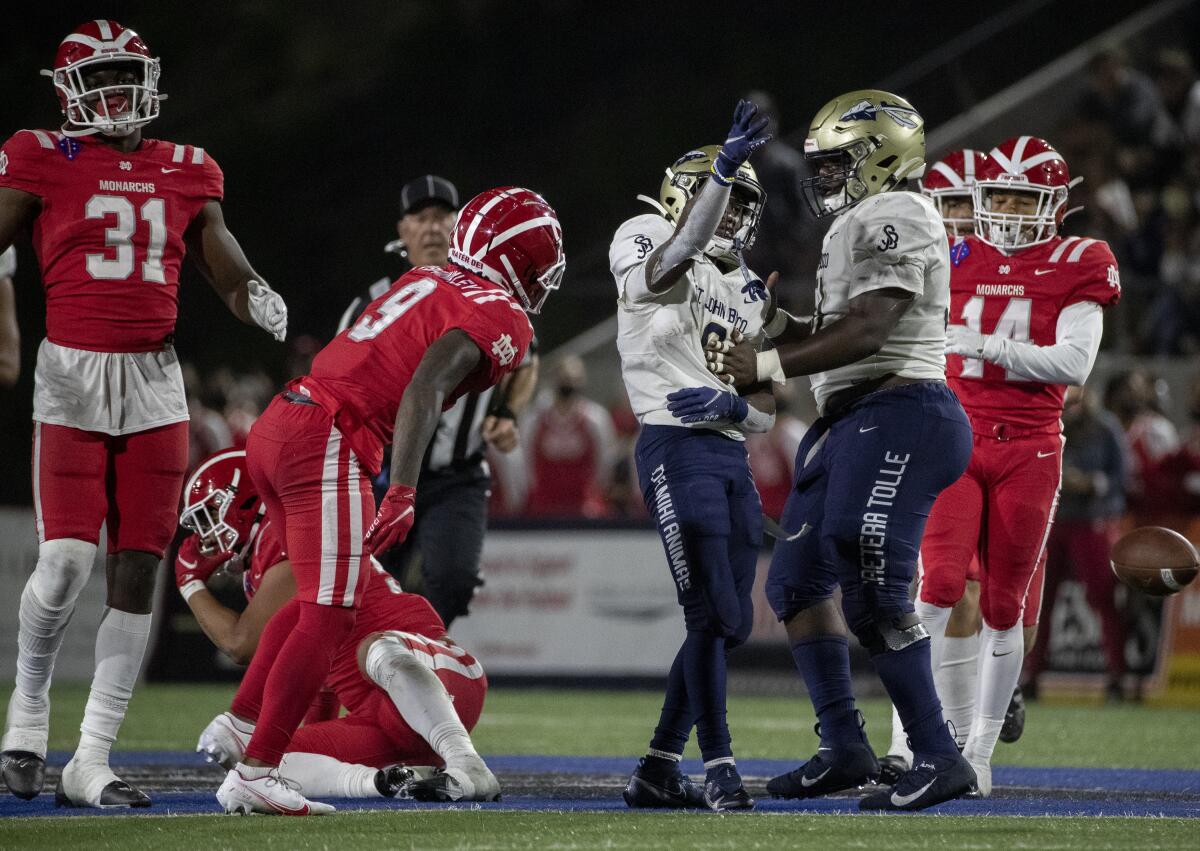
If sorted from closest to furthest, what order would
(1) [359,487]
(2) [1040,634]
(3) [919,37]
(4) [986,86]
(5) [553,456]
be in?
(1) [359,487]
(2) [1040,634]
(5) [553,456]
(4) [986,86]
(3) [919,37]

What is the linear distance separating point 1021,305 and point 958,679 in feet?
4.63

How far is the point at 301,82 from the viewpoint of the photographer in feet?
70.0

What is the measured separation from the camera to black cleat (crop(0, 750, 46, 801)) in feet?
17.5

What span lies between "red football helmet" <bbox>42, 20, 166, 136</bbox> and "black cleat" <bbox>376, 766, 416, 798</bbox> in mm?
2239

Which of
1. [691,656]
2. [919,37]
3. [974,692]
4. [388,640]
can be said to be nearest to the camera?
[691,656]

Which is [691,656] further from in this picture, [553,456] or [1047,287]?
[553,456]

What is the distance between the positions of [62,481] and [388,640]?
3.78 ft

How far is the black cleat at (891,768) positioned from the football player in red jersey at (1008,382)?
0.79ft

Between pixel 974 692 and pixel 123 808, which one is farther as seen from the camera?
pixel 974 692

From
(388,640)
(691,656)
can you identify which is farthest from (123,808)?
(691,656)

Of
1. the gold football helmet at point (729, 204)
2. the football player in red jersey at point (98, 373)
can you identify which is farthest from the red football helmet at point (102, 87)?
the gold football helmet at point (729, 204)

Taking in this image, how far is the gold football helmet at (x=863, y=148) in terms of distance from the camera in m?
5.37

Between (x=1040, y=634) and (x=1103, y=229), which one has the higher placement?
(x=1103, y=229)

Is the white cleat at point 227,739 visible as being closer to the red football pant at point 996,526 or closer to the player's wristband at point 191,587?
the player's wristband at point 191,587
